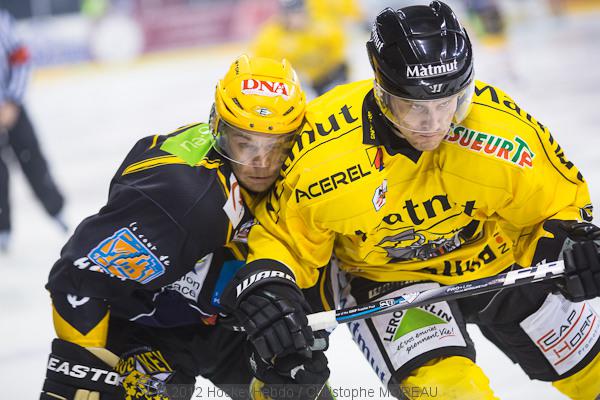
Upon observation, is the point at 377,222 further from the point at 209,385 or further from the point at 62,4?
the point at 62,4

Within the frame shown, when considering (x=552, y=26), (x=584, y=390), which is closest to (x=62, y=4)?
(x=552, y=26)

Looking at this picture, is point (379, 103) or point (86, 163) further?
point (86, 163)

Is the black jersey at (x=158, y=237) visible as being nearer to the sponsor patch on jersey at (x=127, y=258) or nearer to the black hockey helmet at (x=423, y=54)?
the sponsor patch on jersey at (x=127, y=258)

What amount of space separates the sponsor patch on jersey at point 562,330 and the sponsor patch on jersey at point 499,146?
566 millimetres

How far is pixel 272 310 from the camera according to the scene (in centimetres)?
266

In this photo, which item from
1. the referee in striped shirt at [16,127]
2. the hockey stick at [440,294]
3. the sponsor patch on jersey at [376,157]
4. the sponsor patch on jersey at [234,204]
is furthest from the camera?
the referee in striped shirt at [16,127]

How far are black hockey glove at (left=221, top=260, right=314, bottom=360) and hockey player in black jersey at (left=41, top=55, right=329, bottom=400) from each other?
0.16 m

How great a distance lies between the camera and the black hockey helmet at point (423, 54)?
2555 mm

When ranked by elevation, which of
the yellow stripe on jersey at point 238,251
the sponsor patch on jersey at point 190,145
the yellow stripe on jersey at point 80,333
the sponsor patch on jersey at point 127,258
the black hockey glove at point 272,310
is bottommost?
the yellow stripe on jersey at point 80,333

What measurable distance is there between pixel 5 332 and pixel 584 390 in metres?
2.97

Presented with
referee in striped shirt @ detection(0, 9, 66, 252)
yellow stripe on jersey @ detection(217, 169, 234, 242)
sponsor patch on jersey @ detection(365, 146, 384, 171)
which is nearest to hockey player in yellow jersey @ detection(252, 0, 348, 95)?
referee in striped shirt @ detection(0, 9, 66, 252)

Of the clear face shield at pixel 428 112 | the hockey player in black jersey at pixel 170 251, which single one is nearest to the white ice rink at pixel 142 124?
the hockey player in black jersey at pixel 170 251

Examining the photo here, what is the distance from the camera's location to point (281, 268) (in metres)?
2.80

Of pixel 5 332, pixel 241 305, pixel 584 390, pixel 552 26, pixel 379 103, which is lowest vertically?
pixel 552 26
